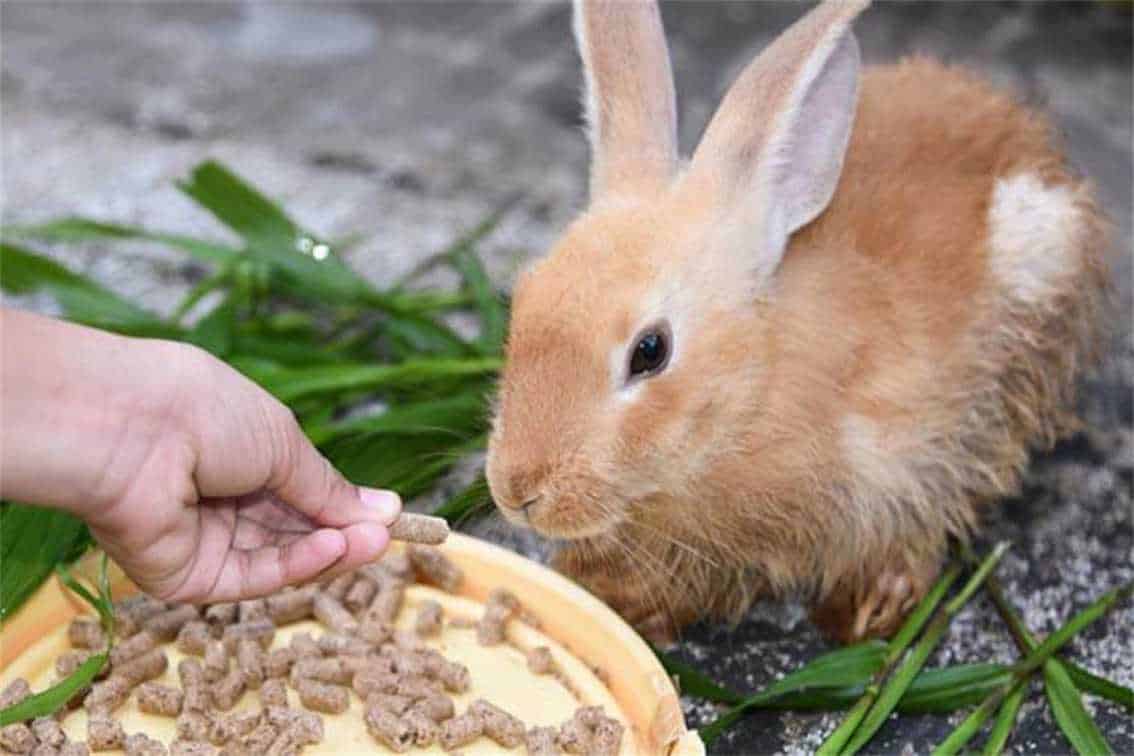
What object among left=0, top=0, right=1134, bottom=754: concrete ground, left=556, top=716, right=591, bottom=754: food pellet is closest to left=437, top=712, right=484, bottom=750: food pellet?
left=556, top=716, right=591, bottom=754: food pellet

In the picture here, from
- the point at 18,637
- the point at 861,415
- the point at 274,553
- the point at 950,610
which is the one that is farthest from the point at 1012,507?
the point at 18,637

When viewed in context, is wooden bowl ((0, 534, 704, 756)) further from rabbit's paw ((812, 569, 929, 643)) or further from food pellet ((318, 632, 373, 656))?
rabbit's paw ((812, 569, 929, 643))

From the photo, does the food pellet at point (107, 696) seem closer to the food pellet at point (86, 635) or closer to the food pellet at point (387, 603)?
the food pellet at point (86, 635)

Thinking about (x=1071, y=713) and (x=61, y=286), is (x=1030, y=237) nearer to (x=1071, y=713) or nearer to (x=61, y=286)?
(x=1071, y=713)

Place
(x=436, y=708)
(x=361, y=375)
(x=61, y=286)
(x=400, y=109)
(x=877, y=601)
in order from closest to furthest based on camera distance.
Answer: (x=436, y=708) < (x=877, y=601) < (x=361, y=375) < (x=61, y=286) < (x=400, y=109)

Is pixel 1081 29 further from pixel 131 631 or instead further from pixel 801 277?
pixel 131 631

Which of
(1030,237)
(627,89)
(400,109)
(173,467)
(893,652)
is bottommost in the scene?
(400,109)

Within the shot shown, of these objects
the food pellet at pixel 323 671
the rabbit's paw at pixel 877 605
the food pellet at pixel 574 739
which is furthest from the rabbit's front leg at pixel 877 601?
the food pellet at pixel 323 671

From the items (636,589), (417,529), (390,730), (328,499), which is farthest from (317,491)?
(636,589)
